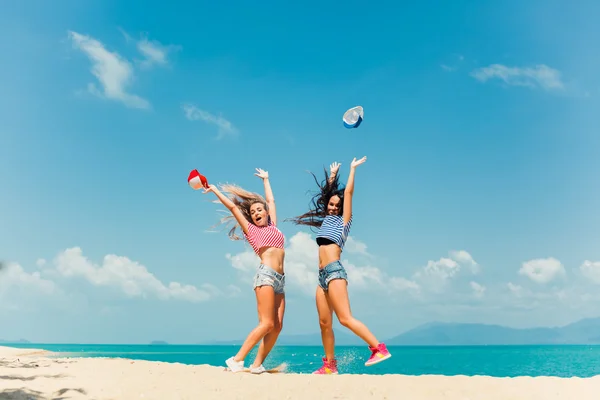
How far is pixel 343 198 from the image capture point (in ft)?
30.0

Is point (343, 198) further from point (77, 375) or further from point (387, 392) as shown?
point (77, 375)

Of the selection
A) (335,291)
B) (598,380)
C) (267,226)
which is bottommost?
(598,380)

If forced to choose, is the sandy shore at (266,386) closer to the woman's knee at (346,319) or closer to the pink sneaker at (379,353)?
the pink sneaker at (379,353)

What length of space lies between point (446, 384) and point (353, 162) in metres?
3.74

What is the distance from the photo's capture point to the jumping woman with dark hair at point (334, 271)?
8172 millimetres

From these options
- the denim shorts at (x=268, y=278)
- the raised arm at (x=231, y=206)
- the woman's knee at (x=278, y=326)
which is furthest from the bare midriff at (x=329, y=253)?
the raised arm at (x=231, y=206)

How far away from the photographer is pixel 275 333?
8727 millimetres

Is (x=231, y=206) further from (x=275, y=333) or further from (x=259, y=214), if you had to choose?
(x=275, y=333)

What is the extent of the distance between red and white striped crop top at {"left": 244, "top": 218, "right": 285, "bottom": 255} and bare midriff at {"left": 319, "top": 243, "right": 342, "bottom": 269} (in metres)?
0.71

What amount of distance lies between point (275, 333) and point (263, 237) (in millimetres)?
1541

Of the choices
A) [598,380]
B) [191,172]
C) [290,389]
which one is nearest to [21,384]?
[290,389]

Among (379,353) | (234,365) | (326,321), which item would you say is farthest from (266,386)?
(326,321)

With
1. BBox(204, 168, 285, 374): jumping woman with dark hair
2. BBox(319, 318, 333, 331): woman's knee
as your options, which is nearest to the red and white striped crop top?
BBox(204, 168, 285, 374): jumping woman with dark hair

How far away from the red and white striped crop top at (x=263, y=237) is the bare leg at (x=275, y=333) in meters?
0.82
